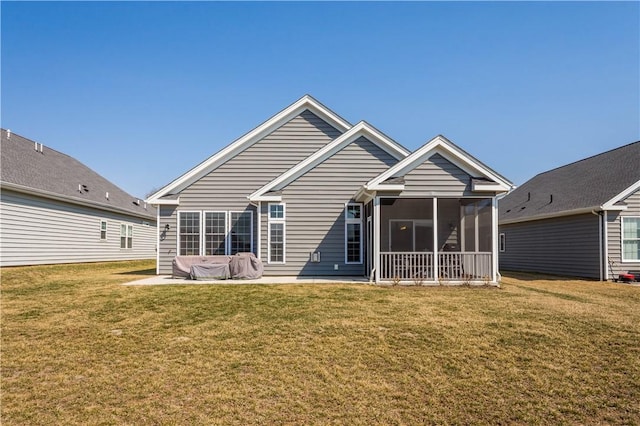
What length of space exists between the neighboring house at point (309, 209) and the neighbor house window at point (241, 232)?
0.13 ft

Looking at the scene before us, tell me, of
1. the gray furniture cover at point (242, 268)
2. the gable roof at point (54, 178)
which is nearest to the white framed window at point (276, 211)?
the gray furniture cover at point (242, 268)

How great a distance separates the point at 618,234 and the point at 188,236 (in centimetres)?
1674

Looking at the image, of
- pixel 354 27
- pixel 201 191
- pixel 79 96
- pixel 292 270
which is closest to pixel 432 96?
pixel 354 27

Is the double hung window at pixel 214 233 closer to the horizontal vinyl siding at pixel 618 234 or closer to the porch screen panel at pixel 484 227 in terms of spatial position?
the porch screen panel at pixel 484 227

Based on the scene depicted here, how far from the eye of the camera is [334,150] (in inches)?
575

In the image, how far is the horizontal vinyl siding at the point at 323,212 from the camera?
14555 millimetres

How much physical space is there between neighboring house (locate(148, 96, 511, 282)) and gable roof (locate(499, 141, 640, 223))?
14.4ft

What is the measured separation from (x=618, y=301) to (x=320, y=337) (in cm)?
841

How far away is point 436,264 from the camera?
12078mm

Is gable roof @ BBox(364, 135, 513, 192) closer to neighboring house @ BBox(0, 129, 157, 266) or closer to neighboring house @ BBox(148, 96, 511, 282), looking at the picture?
neighboring house @ BBox(148, 96, 511, 282)

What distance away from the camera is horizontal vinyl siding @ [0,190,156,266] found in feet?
51.7

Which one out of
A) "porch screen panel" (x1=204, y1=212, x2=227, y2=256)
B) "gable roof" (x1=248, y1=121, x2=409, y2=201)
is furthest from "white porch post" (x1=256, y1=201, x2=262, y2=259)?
"porch screen panel" (x1=204, y1=212, x2=227, y2=256)

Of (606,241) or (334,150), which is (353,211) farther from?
(606,241)

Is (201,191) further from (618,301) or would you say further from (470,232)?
(618,301)
